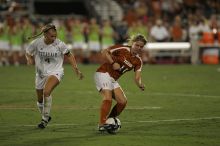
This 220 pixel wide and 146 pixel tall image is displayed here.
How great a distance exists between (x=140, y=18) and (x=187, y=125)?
25012 millimetres

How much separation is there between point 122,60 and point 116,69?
7.9 inches

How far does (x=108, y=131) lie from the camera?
13391mm

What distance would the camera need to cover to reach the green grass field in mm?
12802

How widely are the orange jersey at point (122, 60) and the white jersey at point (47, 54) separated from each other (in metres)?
1.23

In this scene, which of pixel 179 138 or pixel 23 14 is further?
pixel 23 14

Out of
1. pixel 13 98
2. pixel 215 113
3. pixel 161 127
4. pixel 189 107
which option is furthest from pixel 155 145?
pixel 13 98

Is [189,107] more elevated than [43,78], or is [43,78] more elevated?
[43,78]

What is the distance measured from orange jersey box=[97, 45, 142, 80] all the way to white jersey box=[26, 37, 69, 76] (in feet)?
4.04

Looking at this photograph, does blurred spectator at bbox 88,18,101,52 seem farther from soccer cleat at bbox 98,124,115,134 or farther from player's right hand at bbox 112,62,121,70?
soccer cleat at bbox 98,124,115,134

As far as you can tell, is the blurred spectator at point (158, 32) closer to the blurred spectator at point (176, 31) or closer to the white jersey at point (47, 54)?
the blurred spectator at point (176, 31)

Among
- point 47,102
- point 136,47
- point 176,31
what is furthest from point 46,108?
point 176,31

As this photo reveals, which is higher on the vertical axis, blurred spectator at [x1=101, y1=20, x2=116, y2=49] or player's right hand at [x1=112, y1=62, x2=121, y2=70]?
player's right hand at [x1=112, y1=62, x2=121, y2=70]

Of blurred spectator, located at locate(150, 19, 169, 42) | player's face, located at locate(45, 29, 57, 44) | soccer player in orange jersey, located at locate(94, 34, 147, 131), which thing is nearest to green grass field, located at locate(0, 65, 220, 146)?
soccer player in orange jersey, located at locate(94, 34, 147, 131)

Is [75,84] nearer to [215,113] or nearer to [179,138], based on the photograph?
[215,113]
